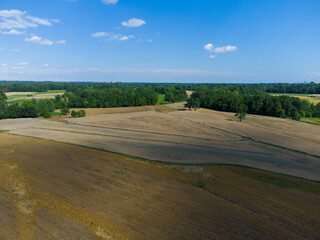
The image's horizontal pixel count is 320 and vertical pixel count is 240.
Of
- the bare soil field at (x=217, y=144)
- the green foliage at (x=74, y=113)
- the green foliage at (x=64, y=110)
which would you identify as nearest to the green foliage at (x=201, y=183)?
the bare soil field at (x=217, y=144)

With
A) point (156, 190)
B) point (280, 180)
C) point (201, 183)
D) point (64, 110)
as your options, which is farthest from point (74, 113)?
point (280, 180)

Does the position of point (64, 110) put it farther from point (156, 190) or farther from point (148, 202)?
point (148, 202)

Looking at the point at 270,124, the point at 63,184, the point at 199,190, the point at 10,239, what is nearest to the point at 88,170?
the point at 63,184

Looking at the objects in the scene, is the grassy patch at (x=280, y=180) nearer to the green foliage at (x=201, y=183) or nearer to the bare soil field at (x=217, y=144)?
the bare soil field at (x=217, y=144)

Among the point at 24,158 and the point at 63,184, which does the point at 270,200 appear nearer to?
the point at 63,184

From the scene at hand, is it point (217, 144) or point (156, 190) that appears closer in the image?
point (156, 190)

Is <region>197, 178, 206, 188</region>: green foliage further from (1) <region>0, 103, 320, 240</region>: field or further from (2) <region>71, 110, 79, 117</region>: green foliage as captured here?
(2) <region>71, 110, 79, 117</region>: green foliage
